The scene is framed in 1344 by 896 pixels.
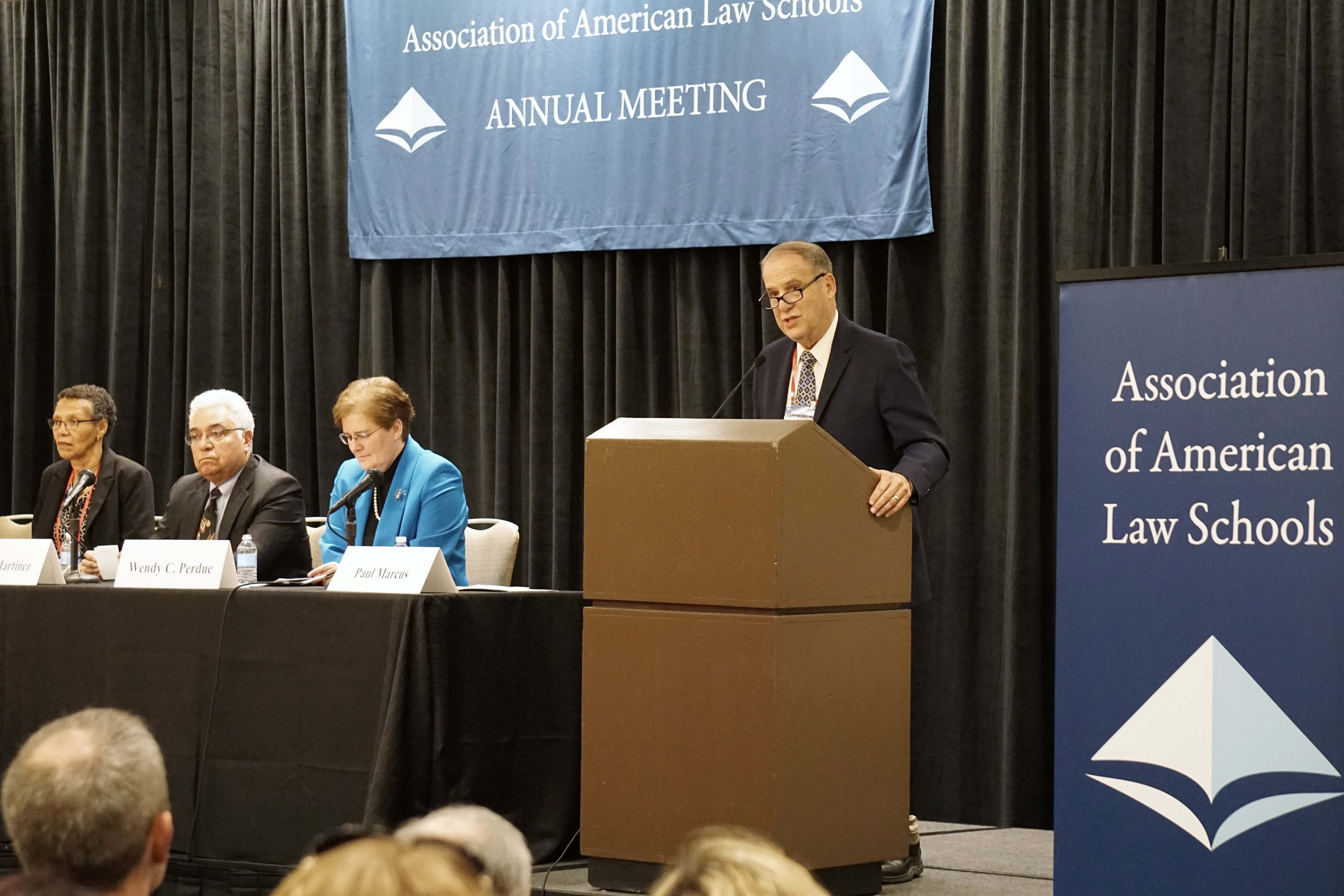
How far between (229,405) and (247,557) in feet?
2.30

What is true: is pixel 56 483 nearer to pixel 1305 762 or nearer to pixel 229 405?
pixel 229 405

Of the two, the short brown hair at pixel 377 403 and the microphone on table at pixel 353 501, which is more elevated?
the short brown hair at pixel 377 403

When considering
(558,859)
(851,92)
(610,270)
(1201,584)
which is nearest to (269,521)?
(558,859)

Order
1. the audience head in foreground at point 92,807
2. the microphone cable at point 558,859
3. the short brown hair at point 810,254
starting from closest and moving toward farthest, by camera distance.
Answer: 1. the audience head in foreground at point 92,807
2. the microphone cable at point 558,859
3. the short brown hair at point 810,254

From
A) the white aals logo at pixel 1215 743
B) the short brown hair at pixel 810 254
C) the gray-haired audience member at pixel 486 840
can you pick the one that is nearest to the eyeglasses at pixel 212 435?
the short brown hair at pixel 810 254

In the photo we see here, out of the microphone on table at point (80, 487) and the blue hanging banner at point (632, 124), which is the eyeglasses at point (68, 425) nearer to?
the microphone on table at point (80, 487)

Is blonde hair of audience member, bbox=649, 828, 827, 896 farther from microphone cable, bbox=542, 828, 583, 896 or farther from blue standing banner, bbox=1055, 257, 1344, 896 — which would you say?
microphone cable, bbox=542, 828, 583, 896

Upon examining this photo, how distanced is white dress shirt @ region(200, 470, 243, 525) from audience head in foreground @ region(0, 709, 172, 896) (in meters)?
2.65

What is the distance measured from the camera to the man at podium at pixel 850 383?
3.07 meters

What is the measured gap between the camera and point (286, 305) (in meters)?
5.42

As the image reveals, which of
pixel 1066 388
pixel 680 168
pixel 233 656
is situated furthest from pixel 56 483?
pixel 1066 388

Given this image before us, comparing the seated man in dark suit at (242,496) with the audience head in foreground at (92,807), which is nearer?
the audience head in foreground at (92,807)

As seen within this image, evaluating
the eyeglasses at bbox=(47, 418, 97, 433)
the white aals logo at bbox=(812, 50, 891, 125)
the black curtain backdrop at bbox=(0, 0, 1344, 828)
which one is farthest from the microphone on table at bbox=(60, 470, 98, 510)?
the white aals logo at bbox=(812, 50, 891, 125)

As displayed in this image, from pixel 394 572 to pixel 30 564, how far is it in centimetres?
104
